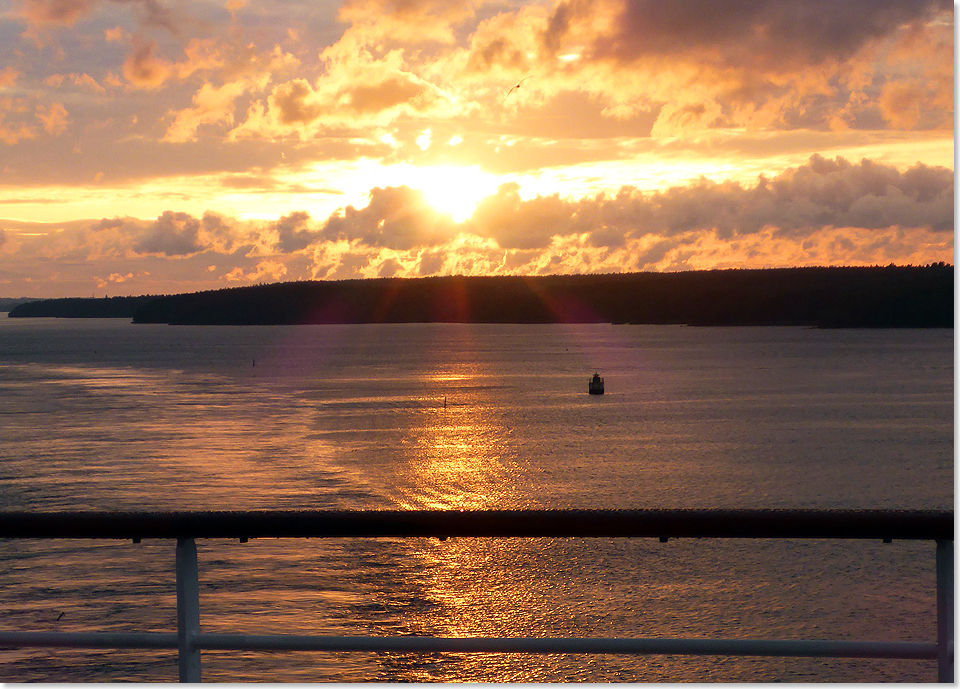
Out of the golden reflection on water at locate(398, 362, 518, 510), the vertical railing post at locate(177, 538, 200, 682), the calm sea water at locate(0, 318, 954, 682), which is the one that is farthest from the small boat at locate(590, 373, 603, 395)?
the vertical railing post at locate(177, 538, 200, 682)

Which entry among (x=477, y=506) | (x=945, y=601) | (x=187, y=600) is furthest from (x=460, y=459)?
(x=945, y=601)

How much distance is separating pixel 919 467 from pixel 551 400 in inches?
2150

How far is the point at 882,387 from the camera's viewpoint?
124 meters

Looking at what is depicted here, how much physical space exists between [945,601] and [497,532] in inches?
53.3

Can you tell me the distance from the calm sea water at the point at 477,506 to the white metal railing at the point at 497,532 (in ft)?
73.3

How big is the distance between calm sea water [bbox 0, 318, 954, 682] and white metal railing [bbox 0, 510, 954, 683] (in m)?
22.4

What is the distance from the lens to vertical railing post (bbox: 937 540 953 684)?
2.72 meters

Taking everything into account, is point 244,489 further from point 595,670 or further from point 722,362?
point 722,362

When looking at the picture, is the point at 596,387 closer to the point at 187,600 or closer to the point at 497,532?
the point at 497,532

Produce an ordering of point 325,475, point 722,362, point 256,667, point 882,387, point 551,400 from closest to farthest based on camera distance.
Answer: point 256,667, point 325,475, point 551,400, point 882,387, point 722,362

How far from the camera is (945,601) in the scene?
8.96ft

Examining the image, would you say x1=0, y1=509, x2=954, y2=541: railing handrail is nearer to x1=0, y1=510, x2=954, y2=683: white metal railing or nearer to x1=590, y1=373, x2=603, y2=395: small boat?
x1=0, y1=510, x2=954, y2=683: white metal railing

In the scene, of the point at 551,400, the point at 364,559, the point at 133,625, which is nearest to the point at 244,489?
the point at 364,559

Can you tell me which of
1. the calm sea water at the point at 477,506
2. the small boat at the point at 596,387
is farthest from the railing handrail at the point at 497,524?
the small boat at the point at 596,387
